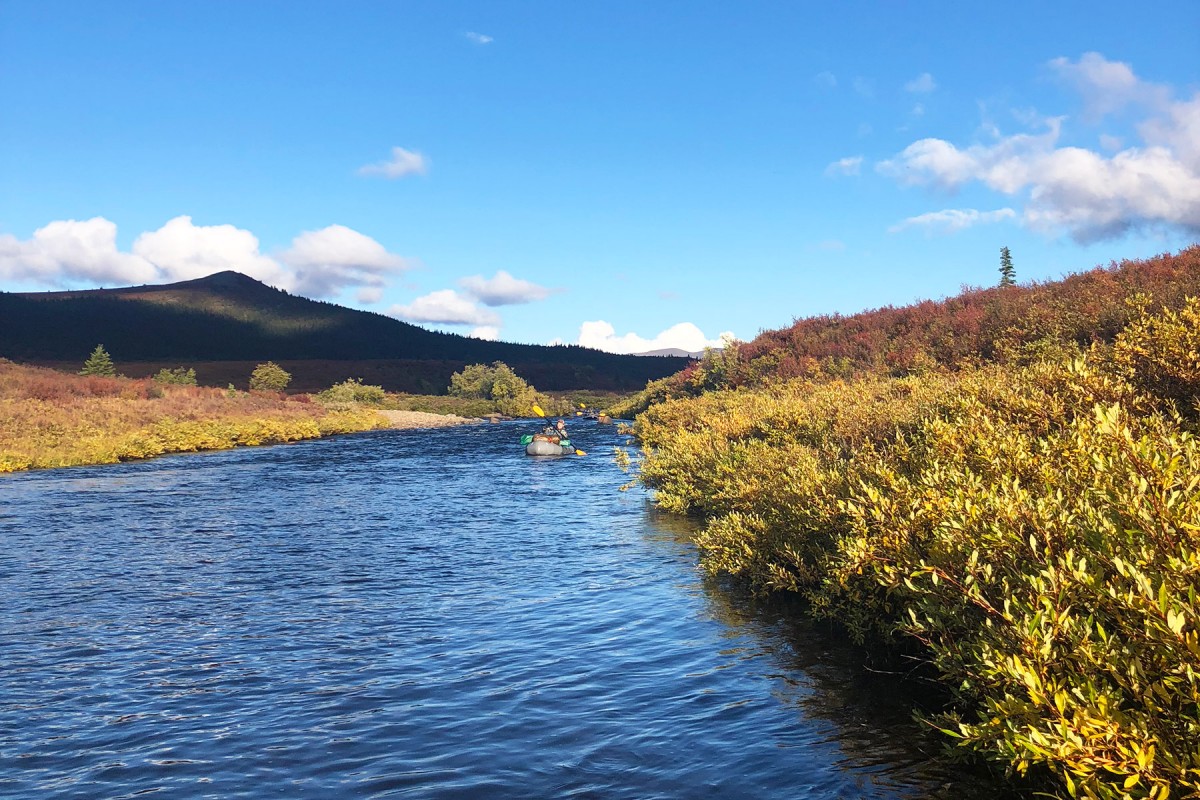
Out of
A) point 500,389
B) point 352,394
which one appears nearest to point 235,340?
point 352,394

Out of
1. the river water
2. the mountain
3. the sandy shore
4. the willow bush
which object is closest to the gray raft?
the river water

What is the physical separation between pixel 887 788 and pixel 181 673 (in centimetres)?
900

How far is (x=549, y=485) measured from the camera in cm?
3161

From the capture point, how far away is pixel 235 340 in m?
164

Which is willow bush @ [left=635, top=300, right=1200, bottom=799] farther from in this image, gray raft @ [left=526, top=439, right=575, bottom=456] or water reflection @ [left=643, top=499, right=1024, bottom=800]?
gray raft @ [left=526, top=439, right=575, bottom=456]

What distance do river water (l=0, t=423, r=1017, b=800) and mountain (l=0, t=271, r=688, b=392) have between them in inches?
4248

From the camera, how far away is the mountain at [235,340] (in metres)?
137

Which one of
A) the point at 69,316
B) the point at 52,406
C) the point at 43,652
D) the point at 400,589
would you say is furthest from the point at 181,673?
the point at 69,316

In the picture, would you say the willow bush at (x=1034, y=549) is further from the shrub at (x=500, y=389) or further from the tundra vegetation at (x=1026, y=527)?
the shrub at (x=500, y=389)

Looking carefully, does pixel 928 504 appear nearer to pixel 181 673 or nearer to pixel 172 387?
pixel 181 673

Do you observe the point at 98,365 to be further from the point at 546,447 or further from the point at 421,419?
the point at 546,447

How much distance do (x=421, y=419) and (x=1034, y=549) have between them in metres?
74.5

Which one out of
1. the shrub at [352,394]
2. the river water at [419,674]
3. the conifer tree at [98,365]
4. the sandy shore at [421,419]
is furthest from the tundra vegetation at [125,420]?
the conifer tree at [98,365]

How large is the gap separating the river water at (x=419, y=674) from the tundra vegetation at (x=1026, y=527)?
115 centimetres
